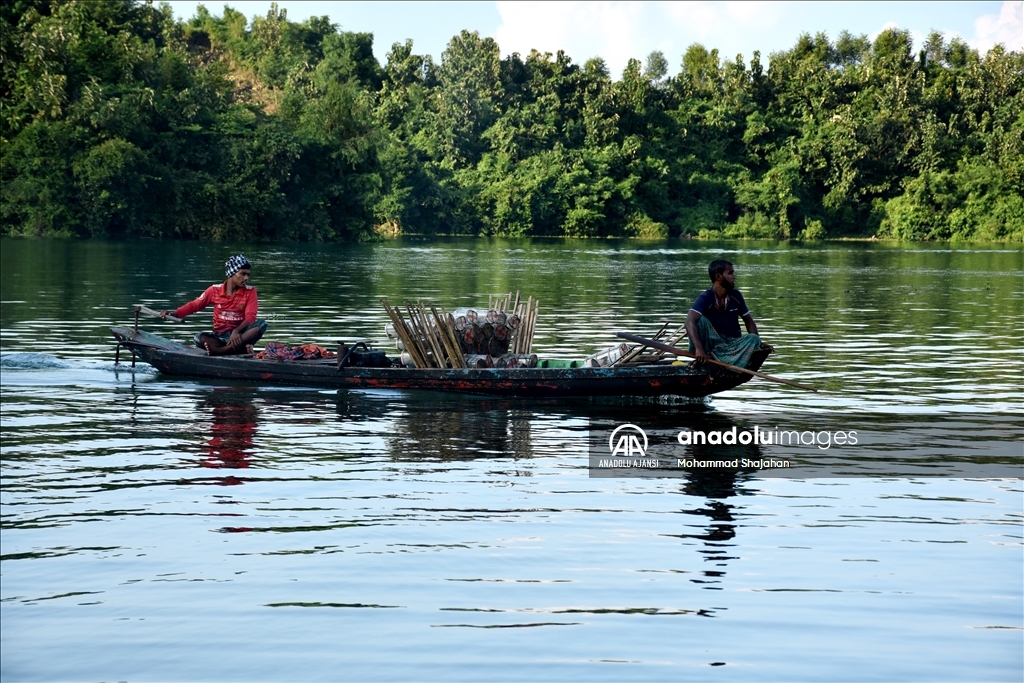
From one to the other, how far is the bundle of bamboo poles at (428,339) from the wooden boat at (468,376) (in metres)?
0.27

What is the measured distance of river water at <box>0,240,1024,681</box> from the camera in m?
5.88

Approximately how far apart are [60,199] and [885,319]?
3823cm

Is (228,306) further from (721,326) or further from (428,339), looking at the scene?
(721,326)

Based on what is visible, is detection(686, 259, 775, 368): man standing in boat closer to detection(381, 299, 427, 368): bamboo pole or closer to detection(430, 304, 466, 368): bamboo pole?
detection(430, 304, 466, 368): bamboo pole

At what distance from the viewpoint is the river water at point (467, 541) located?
19.3ft

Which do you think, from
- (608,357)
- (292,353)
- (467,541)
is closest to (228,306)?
(292,353)

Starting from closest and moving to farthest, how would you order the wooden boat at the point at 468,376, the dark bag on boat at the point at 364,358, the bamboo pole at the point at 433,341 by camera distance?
the wooden boat at the point at 468,376
the bamboo pole at the point at 433,341
the dark bag on boat at the point at 364,358

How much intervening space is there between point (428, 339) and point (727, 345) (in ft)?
10.00

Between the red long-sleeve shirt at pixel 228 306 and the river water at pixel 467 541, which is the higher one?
the red long-sleeve shirt at pixel 228 306

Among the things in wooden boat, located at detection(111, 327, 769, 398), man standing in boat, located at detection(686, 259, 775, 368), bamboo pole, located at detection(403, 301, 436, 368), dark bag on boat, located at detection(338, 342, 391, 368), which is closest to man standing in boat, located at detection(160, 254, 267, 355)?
wooden boat, located at detection(111, 327, 769, 398)

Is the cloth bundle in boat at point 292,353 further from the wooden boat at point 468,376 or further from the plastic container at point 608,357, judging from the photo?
the plastic container at point 608,357

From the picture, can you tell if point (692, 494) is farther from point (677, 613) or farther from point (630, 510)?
point (677, 613)

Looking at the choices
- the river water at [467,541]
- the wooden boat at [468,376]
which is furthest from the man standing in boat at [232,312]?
the river water at [467,541]

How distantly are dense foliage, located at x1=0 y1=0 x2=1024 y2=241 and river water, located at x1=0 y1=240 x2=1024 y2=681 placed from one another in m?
39.0
